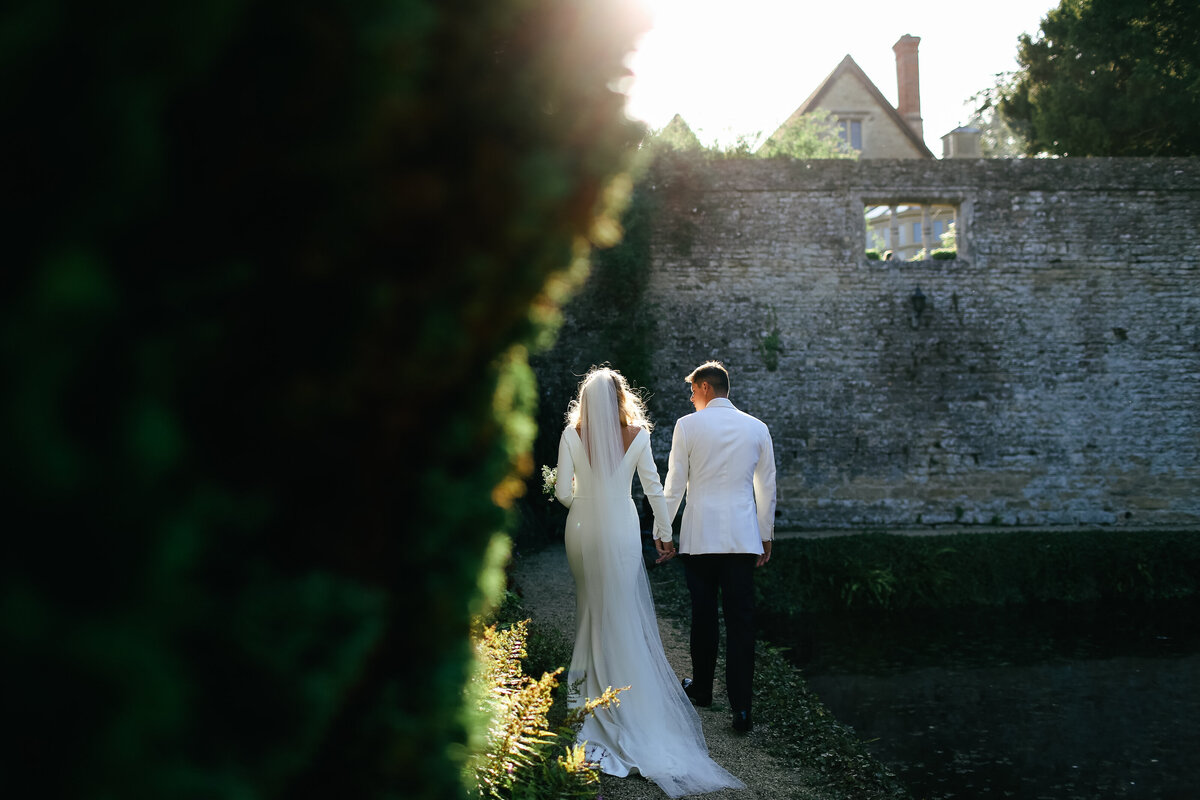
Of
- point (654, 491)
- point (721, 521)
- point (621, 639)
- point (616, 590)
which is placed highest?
point (654, 491)

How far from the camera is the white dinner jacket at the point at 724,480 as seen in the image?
4.95 m

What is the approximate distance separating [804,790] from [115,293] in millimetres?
3937

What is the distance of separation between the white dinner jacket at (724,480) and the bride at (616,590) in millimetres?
226

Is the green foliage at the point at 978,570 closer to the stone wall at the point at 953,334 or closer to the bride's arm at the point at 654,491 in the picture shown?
the stone wall at the point at 953,334

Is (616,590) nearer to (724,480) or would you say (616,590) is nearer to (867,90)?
(724,480)

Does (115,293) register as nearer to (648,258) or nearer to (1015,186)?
(648,258)

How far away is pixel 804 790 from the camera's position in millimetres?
3904

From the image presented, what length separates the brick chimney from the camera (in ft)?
79.8

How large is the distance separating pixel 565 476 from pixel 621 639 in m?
0.97

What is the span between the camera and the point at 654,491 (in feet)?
16.3

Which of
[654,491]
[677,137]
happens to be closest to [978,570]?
[654,491]

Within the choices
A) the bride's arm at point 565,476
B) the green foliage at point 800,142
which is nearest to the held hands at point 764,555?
the bride's arm at point 565,476

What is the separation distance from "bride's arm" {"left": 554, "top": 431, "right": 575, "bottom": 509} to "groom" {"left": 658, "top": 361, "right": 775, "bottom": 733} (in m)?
0.64

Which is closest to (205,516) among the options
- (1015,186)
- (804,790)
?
(804,790)
